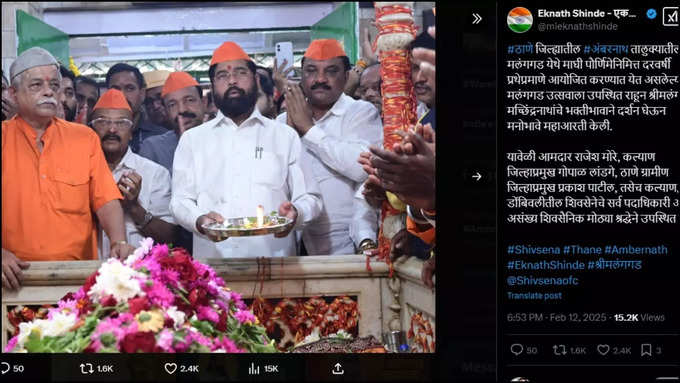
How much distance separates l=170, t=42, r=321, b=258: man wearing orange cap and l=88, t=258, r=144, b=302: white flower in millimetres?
325

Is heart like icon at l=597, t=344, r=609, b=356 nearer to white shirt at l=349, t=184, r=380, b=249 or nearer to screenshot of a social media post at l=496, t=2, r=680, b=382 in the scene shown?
screenshot of a social media post at l=496, t=2, r=680, b=382

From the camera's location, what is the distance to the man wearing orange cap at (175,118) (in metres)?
2.09

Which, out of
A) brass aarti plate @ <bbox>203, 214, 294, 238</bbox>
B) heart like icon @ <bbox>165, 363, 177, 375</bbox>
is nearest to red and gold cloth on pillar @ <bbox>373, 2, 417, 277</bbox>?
brass aarti plate @ <bbox>203, 214, 294, 238</bbox>

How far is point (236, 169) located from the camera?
6.84ft

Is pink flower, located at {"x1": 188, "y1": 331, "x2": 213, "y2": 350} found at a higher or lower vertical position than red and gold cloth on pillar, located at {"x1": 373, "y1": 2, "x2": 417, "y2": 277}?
Answer: lower

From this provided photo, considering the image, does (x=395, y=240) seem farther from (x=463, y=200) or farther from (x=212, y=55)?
(x=212, y=55)

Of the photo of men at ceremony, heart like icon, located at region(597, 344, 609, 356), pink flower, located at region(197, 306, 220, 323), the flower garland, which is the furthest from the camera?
the photo of men at ceremony

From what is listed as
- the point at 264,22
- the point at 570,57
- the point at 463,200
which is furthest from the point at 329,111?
the point at 570,57

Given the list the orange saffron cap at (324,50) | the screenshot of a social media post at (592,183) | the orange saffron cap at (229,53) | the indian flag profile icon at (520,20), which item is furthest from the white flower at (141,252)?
the indian flag profile icon at (520,20)

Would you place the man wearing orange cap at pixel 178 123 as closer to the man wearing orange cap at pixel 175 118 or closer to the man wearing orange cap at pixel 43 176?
the man wearing orange cap at pixel 175 118

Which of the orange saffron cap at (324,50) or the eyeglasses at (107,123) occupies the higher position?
the orange saffron cap at (324,50)

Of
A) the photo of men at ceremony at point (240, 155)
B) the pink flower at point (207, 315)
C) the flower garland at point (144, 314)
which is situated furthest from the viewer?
the photo of men at ceremony at point (240, 155)

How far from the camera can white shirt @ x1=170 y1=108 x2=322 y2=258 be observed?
208 centimetres

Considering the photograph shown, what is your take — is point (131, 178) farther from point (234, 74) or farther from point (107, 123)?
point (234, 74)
